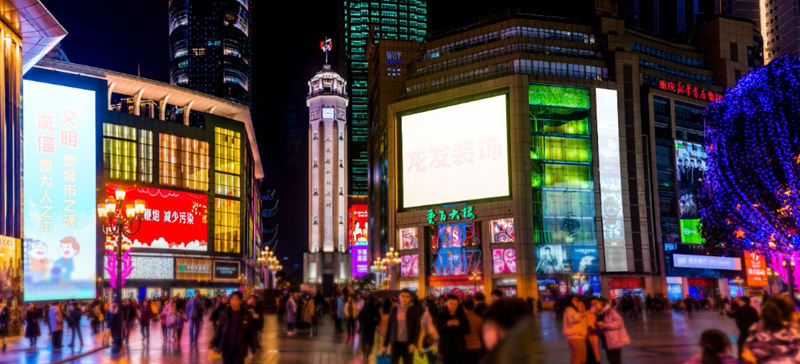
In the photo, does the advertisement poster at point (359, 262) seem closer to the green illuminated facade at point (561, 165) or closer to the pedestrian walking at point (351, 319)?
the green illuminated facade at point (561, 165)

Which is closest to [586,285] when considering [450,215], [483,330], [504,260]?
[504,260]

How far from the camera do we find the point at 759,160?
37938 millimetres

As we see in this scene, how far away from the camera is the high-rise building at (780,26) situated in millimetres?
158875

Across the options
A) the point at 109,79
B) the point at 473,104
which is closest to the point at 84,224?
the point at 109,79

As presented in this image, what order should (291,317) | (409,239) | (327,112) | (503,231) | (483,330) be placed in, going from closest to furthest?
(483,330) → (291,317) → (503,231) → (409,239) → (327,112)

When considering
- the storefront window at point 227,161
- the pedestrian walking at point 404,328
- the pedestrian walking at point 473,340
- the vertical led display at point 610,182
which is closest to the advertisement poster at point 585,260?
the vertical led display at point 610,182

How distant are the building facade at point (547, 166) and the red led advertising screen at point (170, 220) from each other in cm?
2343

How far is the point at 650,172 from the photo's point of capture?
3145 inches

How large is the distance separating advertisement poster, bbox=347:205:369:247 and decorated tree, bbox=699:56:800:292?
323 ft

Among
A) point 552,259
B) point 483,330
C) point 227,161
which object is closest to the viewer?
point 483,330

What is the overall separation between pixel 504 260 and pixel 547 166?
9.92 metres

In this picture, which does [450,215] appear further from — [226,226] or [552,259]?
[226,226]

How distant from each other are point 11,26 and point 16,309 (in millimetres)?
15323

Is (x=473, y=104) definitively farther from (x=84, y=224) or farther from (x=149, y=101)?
(x=149, y=101)
